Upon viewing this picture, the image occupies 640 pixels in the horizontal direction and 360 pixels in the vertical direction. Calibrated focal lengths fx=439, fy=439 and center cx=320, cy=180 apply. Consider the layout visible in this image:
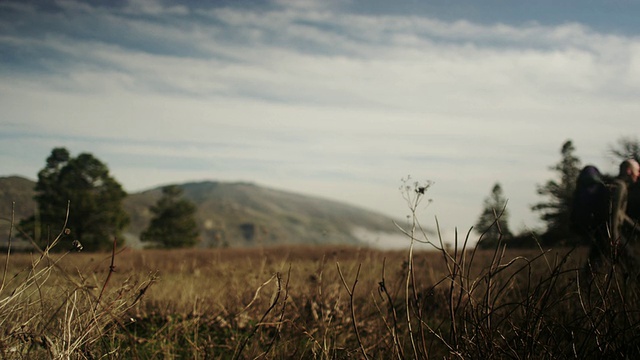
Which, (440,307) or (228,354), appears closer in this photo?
(228,354)

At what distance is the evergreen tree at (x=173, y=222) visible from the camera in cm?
4844

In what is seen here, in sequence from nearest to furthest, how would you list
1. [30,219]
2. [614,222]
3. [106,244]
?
[614,222] → [30,219] → [106,244]

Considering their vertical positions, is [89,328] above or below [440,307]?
above

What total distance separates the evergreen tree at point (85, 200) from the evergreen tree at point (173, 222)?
972 centimetres

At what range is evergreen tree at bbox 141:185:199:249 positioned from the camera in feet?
159

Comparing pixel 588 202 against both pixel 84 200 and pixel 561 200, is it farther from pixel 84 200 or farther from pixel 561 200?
pixel 84 200

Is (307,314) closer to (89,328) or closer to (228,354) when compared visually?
(228,354)

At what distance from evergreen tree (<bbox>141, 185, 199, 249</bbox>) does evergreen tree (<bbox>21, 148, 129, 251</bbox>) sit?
972 centimetres

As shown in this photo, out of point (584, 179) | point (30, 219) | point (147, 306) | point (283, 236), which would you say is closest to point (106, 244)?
point (30, 219)

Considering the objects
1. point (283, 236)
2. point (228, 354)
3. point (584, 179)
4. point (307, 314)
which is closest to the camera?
point (228, 354)

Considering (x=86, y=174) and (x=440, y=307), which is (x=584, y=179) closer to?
(x=440, y=307)

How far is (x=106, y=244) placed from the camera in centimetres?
3650

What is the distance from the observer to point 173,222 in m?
49.8

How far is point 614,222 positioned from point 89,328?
5552 mm
